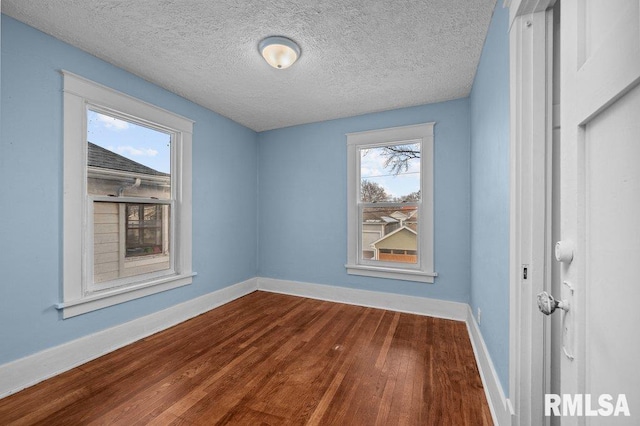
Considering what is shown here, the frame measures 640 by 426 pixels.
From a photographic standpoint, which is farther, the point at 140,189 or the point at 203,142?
the point at 203,142

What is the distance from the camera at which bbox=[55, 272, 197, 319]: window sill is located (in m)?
2.13

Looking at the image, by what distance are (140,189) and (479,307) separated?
3525 millimetres

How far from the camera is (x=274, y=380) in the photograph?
6.41 ft

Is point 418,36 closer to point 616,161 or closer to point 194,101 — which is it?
point 616,161

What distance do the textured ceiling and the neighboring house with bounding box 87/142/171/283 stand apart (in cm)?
93

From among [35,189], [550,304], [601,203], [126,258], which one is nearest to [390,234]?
[550,304]

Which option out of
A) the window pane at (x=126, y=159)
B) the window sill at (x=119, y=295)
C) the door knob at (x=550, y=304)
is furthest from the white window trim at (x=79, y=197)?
the door knob at (x=550, y=304)

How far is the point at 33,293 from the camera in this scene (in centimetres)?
194

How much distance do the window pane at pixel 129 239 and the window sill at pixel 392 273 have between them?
234 centimetres

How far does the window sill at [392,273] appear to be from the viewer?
10.6 ft

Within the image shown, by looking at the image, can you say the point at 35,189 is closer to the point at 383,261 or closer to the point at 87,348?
the point at 87,348

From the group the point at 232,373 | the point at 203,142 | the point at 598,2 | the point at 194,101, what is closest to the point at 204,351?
the point at 232,373

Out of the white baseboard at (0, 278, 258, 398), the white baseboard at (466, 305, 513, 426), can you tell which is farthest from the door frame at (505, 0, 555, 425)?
the white baseboard at (0, 278, 258, 398)

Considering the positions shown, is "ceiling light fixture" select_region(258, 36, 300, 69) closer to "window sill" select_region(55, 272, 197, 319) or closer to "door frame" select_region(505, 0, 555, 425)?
"door frame" select_region(505, 0, 555, 425)
